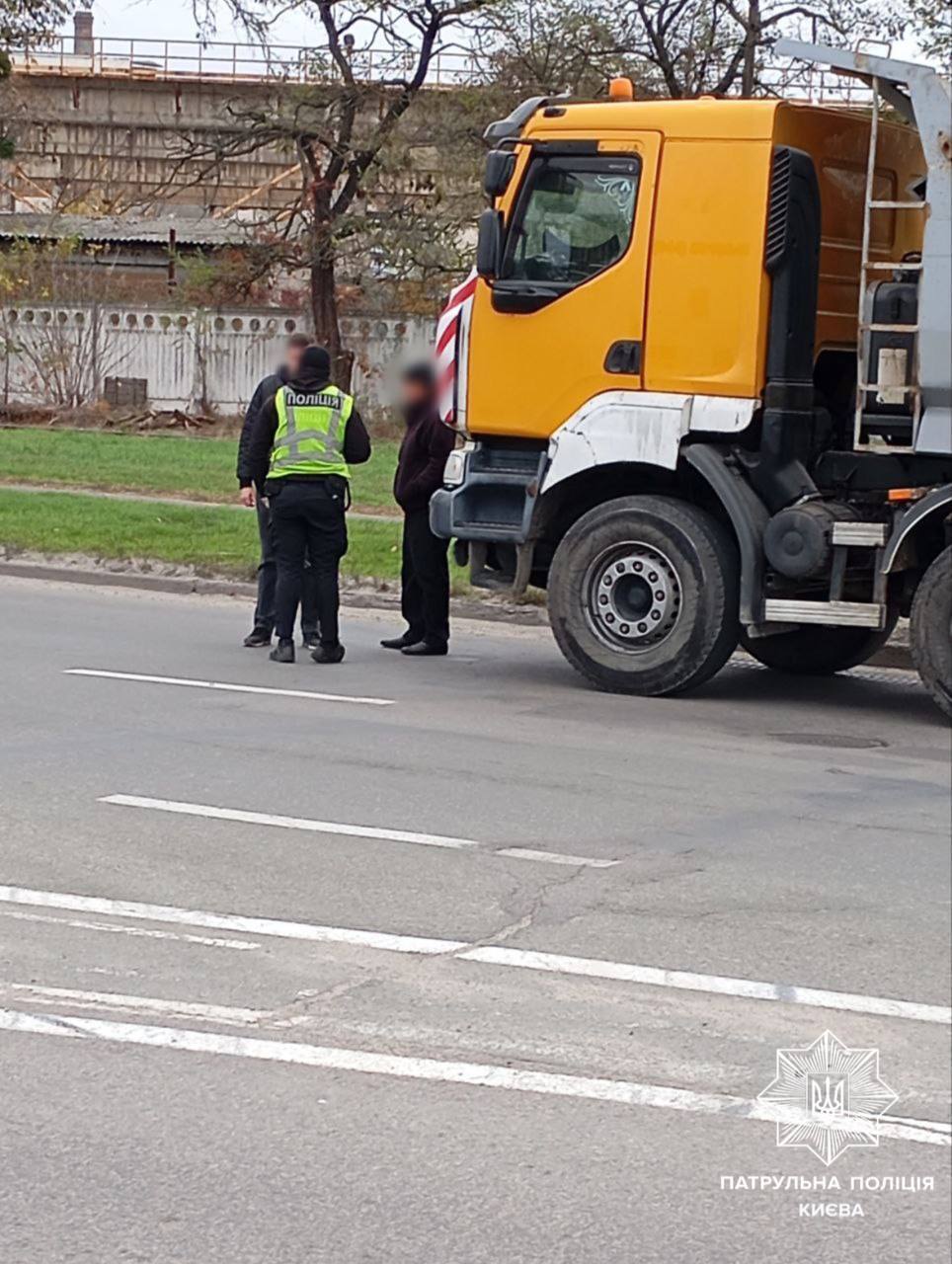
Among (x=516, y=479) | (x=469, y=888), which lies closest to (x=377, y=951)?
Result: (x=469, y=888)

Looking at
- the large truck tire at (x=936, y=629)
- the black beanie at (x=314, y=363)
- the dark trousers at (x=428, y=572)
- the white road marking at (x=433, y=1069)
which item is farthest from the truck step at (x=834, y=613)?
the white road marking at (x=433, y=1069)

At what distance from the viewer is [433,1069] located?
5.13m

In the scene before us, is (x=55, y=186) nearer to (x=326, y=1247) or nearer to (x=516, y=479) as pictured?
(x=516, y=479)

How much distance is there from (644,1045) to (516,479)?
688 cm

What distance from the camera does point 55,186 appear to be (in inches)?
1742

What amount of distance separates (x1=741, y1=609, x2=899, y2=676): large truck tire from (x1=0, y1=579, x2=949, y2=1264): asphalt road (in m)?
1.73

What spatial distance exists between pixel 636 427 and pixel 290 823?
14.0 feet

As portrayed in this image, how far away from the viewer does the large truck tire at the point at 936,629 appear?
1069 centimetres

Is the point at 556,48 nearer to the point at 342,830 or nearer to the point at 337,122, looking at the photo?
the point at 337,122

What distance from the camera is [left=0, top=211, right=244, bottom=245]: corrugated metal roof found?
37844 millimetres

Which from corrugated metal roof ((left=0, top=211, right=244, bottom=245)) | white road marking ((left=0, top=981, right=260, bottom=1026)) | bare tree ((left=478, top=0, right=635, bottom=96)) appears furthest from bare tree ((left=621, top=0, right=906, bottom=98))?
white road marking ((left=0, top=981, right=260, bottom=1026))

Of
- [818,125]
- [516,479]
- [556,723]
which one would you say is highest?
[818,125]

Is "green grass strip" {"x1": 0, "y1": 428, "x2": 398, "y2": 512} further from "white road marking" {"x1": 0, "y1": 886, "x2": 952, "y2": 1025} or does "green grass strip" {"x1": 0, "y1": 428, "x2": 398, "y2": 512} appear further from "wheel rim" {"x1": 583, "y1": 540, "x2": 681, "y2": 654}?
"white road marking" {"x1": 0, "y1": 886, "x2": 952, "y2": 1025}

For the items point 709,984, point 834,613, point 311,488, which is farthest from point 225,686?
point 709,984
